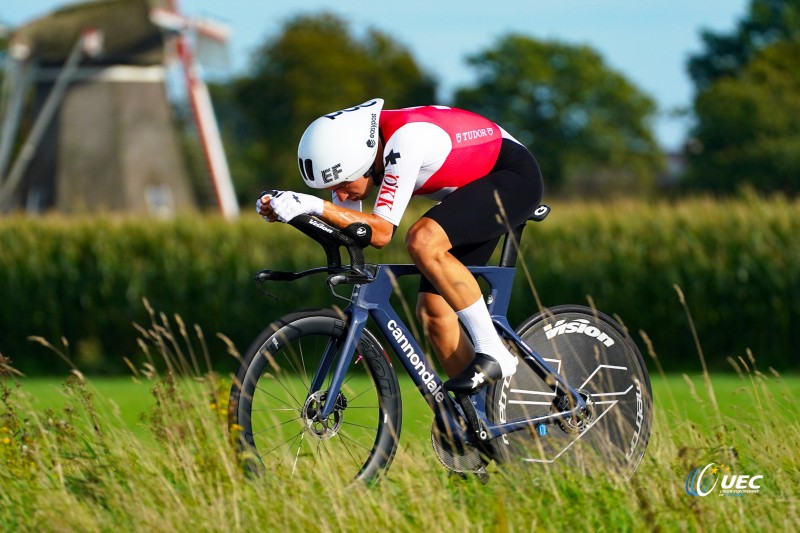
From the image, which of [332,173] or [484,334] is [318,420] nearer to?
[484,334]

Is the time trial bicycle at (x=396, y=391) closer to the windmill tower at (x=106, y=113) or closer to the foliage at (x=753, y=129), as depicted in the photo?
the windmill tower at (x=106, y=113)

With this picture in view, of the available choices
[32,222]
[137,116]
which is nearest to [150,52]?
[137,116]

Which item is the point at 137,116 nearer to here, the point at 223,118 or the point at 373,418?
the point at 373,418

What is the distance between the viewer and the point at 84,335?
64.1 feet

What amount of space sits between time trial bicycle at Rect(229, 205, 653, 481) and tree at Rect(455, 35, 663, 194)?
66310 millimetres

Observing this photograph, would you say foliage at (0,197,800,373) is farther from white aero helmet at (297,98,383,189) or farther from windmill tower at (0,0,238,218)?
windmill tower at (0,0,238,218)

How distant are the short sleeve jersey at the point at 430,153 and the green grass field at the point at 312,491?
1153mm

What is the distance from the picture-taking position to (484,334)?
5391 millimetres

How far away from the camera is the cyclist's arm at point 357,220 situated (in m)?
5.03

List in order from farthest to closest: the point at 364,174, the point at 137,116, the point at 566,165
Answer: the point at 566,165 → the point at 137,116 → the point at 364,174

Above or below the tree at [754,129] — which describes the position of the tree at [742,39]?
above

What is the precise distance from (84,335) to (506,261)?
14.9 m

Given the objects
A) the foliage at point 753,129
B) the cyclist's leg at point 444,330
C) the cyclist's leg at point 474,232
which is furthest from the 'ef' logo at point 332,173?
the foliage at point 753,129

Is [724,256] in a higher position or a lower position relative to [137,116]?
lower
